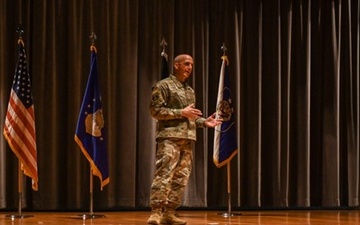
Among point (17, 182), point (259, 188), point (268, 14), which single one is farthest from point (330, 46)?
point (17, 182)

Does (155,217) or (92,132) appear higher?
(92,132)

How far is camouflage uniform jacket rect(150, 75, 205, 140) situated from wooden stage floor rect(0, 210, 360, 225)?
98 centimetres

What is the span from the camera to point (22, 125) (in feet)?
21.4

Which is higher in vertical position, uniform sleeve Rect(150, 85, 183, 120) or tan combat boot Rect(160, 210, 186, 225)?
uniform sleeve Rect(150, 85, 183, 120)

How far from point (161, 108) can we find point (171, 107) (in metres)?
0.15

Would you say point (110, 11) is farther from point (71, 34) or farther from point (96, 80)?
point (96, 80)

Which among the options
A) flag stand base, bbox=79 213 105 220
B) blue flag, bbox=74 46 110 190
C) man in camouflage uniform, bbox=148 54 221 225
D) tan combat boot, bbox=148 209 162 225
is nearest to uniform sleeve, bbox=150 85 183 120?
man in camouflage uniform, bbox=148 54 221 225

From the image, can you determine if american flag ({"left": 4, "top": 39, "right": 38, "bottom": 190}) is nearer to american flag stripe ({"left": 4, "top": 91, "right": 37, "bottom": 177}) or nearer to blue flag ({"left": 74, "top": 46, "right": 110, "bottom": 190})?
american flag stripe ({"left": 4, "top": 91, "right": 37, "bottom": 177})

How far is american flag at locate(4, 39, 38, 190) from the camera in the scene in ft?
21.3

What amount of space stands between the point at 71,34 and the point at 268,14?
245cm

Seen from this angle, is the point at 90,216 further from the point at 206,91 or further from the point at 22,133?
the point at 206,91

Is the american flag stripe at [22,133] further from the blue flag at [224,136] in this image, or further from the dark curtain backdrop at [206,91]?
the blue flag at [224,136]

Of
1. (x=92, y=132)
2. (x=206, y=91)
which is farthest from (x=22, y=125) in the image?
(x=206, y=91)

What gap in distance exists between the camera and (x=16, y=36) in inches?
287
